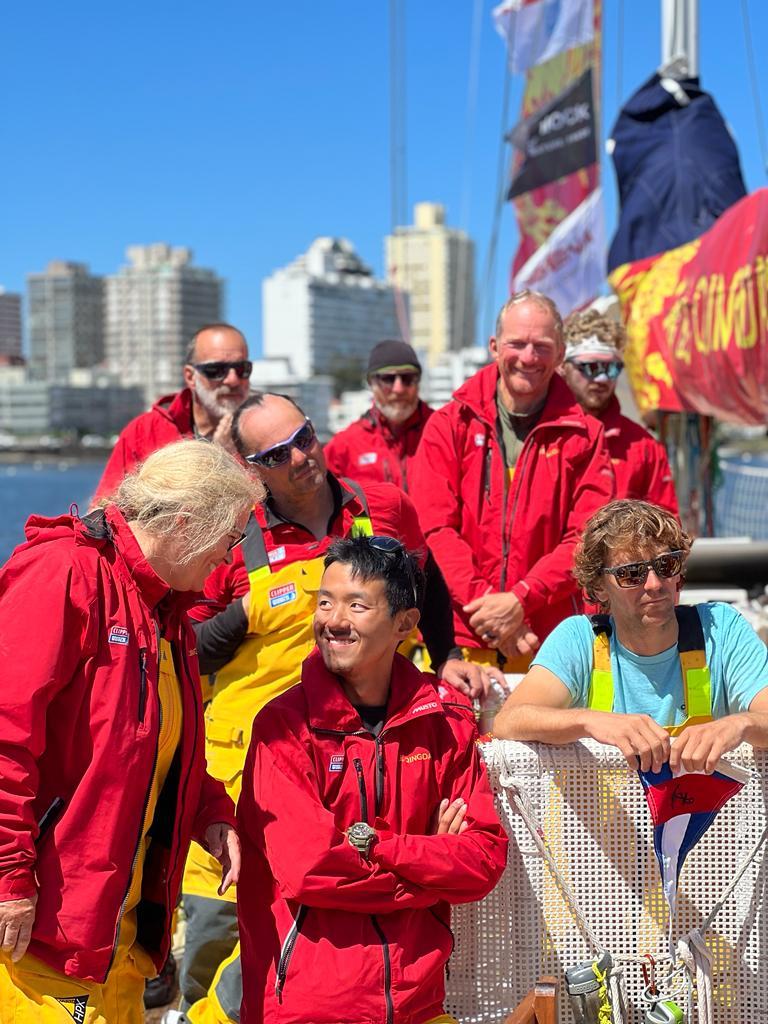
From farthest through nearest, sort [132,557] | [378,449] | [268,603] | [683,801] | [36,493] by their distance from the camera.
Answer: [36,493] → [378,449] → [268,603] → [683,801] → [132,557]

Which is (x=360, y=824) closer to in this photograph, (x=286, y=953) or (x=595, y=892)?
(x=286, y=953)

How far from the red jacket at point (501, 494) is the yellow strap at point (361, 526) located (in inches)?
28.6

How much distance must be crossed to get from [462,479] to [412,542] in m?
0.73

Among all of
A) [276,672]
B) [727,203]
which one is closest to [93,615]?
[276,672]

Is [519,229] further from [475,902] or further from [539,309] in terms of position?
[475,902]

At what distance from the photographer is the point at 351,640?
2965mm

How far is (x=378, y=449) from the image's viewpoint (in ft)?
19.8

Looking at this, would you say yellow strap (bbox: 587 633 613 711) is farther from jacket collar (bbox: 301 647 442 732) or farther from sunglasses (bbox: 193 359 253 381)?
sunglasses (bbox: 193 359 253 381)

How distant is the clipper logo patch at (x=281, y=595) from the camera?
11.8ft

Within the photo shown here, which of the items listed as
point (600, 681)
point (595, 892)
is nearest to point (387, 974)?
point (595, 892)

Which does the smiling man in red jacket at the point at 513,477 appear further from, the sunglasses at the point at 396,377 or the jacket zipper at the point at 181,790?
the jacket zipper at the point at 181,790

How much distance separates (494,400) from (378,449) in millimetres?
1402

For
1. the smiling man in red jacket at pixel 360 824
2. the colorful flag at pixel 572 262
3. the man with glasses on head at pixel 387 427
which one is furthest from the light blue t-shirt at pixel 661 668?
the colorful flag at pixel 572 262

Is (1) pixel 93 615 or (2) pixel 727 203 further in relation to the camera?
(2) pixel 727 203
